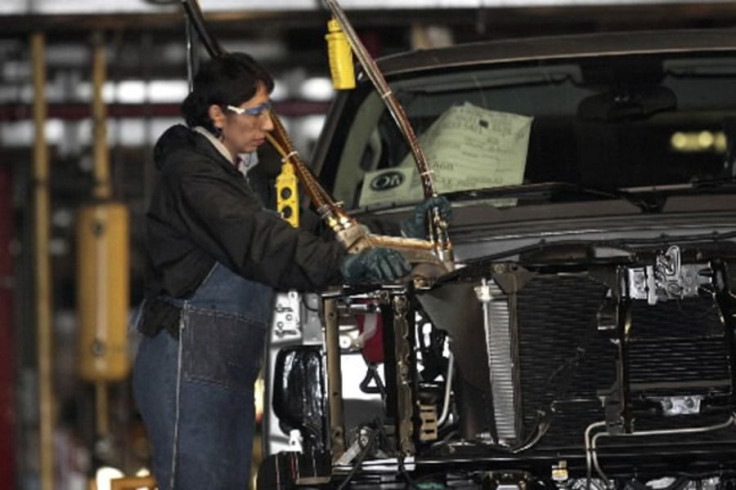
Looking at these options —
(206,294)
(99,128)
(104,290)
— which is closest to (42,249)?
(104,290)

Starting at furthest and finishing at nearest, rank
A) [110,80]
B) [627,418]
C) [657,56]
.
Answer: [110,80] < [657,56] < [627,418]

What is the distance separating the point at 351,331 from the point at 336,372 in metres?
0.27

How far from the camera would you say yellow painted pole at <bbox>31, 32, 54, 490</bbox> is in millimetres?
11031

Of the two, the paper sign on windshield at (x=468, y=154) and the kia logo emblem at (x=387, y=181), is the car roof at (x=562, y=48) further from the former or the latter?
the kia logo emblem at (x=387, y=181)

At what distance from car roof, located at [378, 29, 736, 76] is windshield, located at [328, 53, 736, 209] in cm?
3

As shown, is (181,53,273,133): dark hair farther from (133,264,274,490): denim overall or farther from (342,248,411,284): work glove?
(342,248,411,284): work glove

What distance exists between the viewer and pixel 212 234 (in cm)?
563

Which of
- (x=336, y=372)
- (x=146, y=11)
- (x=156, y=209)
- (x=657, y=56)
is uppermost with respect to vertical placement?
(x=146, y=11)

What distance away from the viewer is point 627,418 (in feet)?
16.9

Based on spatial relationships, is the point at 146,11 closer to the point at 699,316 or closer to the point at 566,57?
the point at 566,57

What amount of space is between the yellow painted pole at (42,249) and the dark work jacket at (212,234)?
5202mm

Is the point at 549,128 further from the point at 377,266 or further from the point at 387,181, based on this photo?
the point at 377,266

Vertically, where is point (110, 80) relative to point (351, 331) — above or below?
above

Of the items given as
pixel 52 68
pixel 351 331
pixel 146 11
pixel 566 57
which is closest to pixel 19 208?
pixel 52 68
